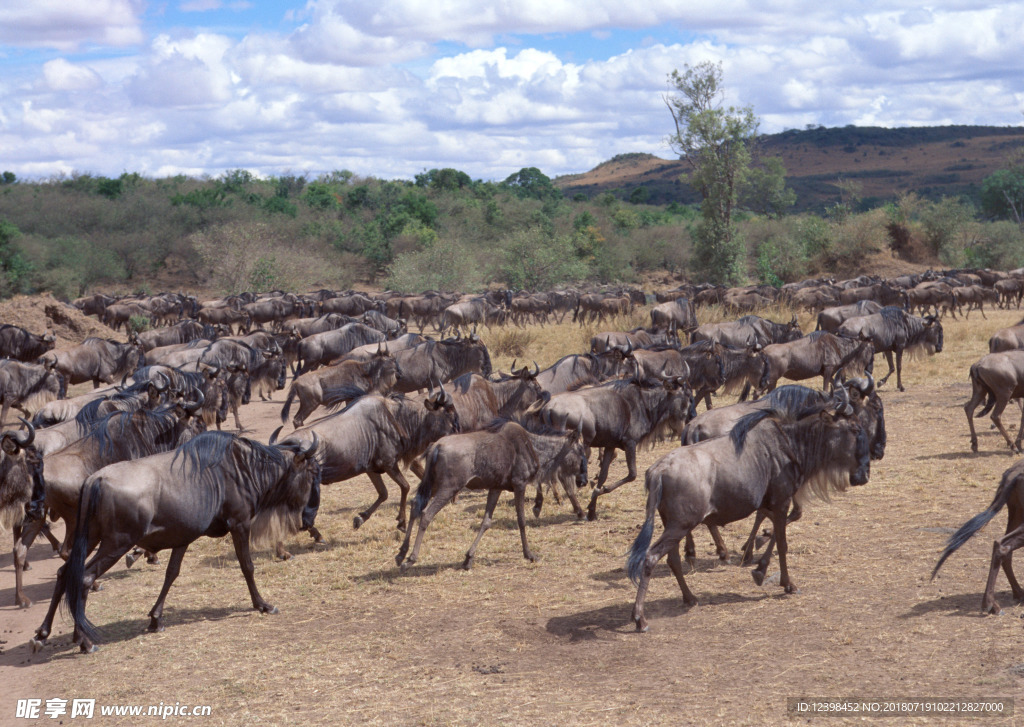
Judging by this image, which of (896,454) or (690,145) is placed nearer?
(896,454)

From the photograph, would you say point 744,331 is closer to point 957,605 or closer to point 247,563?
point 957,605

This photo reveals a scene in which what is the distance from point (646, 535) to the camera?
6.30 metres

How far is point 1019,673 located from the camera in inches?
199

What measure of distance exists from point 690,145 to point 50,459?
3868 centimetres

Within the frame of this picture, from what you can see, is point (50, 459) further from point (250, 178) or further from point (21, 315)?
point (250, 178)

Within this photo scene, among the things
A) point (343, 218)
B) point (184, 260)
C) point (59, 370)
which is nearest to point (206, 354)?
Result: point (59, 370)

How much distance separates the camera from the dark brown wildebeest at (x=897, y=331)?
55.3 feet

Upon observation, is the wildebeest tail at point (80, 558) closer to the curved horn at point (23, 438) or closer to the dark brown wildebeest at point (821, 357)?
the curved horn at point (23, 438)

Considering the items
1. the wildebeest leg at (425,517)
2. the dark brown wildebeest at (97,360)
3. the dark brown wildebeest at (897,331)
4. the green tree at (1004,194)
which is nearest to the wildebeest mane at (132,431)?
the wildebeest leg at (425,517)

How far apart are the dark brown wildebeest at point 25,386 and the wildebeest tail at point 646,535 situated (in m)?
11.8

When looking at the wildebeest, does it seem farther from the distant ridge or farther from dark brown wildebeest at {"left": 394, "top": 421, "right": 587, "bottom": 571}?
the distant ridge

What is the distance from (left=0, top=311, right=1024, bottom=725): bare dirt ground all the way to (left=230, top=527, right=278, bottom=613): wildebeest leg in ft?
0.32

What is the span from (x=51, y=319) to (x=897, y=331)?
69.4 ft

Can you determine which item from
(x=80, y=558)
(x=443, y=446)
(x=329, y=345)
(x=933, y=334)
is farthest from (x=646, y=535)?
(x=933, y=334)
